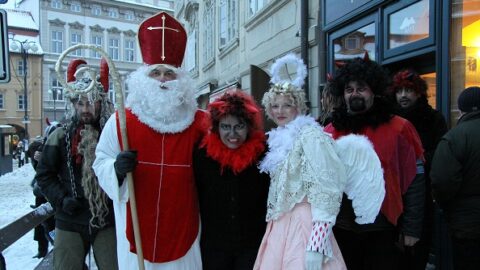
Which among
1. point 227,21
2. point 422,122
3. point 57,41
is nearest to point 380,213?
point 422,122

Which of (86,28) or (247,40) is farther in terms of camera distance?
(86,28)

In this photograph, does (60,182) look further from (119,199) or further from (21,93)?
(21,93)

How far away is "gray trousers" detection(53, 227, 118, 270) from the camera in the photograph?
295 centimetres

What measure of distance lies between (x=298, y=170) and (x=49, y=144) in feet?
5.70

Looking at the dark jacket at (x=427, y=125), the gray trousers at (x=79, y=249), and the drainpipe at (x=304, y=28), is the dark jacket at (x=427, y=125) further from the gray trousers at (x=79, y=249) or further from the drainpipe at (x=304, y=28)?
the drainpipe at (x=304, y=28)

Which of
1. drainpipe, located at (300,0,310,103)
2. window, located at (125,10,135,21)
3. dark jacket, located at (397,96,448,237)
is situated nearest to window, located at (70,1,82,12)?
window, located at (125,10,135,21)

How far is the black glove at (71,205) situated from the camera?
9.45 ft

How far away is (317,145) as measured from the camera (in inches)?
91.5

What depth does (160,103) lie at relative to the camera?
2.70 metres

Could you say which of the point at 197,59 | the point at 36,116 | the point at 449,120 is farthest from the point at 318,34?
the point at 36,116

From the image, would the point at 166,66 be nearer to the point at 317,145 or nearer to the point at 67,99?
the point at 67,99

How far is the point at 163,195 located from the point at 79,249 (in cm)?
81

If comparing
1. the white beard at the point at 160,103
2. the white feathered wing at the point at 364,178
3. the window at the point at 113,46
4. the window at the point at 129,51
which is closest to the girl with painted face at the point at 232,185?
the white beard at the point at 160,103

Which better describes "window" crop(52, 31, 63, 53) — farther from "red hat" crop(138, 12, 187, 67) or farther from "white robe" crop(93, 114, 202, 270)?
"white robe" crop(93, 114, 202, 270)
